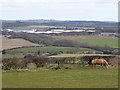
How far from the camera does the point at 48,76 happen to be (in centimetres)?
3016

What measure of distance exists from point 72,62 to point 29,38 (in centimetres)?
5263

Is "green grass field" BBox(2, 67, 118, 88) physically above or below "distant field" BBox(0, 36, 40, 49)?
above

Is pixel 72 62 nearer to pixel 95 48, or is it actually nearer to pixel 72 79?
pixel 72 79

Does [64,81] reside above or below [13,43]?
above

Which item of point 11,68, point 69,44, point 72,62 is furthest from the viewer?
point 69,44

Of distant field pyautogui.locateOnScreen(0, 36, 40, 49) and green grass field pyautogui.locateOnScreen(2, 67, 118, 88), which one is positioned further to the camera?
distant field pyautogui.locateOnScreen(0, 36, 40, 49)

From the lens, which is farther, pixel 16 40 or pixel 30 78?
pixel 16 40

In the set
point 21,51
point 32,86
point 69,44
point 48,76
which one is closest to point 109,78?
point 48,76

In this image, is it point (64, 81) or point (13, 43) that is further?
point (13, 43)

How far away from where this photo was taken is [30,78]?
28609mm

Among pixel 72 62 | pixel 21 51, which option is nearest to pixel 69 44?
pixel 21 51

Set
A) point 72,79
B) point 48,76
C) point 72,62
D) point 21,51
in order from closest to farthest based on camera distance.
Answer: point 72,79 < point 48,76 < point 72,62 < point 21,51

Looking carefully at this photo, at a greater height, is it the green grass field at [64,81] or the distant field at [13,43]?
the green grass field at [64,81]

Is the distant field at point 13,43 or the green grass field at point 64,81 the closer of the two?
the green grass field at point 64,81
